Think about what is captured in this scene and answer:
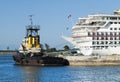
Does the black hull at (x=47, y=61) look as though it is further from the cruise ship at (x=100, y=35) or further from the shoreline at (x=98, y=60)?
the cruise ship at (x=100, y=35)

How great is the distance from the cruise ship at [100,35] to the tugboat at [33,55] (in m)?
6.48

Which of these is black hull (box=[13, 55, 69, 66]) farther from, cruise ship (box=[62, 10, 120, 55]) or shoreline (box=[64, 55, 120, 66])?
cruise ship (box=[62, 10, 120, 55])

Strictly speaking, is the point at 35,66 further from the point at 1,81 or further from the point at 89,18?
the point at 1,81

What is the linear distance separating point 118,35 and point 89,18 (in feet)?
22.6

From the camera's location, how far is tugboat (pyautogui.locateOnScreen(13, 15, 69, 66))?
102 m

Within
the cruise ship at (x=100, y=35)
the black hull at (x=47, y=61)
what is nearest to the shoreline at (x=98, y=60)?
the black hull at (x=47, y=61)

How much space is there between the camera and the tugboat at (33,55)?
102062 mm

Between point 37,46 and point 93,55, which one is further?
point 37,46

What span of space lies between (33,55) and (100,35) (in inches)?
559

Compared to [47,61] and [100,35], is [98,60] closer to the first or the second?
[100,35]

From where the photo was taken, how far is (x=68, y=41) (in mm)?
110250

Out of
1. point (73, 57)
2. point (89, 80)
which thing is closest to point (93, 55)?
point (73, 57)

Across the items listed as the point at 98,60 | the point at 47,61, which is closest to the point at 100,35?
the point at 98,60

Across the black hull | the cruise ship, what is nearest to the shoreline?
the black hull
